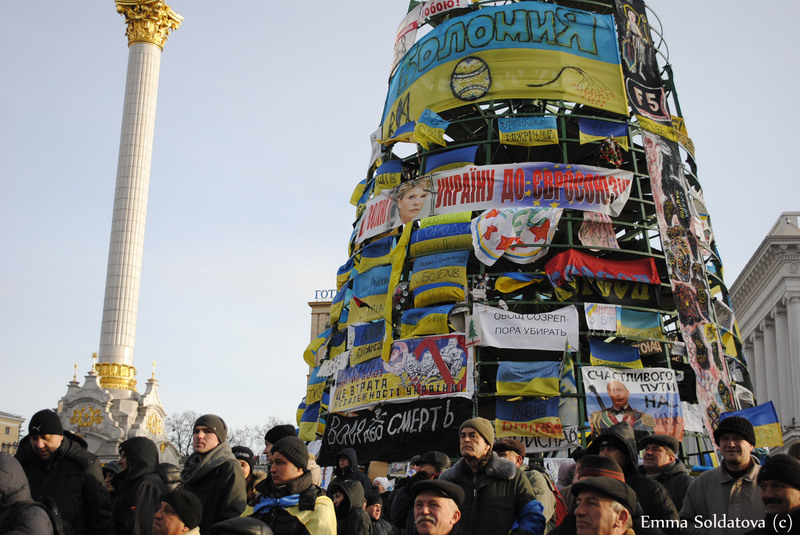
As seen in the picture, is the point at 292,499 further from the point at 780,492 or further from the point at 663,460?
the point at 663,460

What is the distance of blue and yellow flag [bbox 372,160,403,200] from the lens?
29.4 metres

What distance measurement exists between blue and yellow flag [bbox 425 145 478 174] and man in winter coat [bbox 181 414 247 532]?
20.0m

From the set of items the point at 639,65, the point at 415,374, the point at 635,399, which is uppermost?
the point at 639,65

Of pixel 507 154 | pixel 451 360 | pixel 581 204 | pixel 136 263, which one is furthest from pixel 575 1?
pixel 136 263

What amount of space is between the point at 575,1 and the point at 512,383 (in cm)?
1393

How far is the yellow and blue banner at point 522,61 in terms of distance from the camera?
2756cm

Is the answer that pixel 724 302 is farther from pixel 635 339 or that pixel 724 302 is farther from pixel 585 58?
pixel 585 58

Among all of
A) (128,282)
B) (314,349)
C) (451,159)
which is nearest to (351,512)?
(451,159)

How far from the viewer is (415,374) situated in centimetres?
2494

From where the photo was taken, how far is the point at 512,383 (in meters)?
23.9

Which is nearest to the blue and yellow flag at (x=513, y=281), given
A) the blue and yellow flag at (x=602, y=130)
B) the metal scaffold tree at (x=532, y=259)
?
the metal scaffold tree at (x=532, y=259)

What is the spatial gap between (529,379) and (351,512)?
15734mm

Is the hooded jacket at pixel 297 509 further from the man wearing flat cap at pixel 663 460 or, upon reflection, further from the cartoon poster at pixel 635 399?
the cartoon poster at pixel 635 399

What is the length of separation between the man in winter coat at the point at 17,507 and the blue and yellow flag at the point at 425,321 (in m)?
18.6
